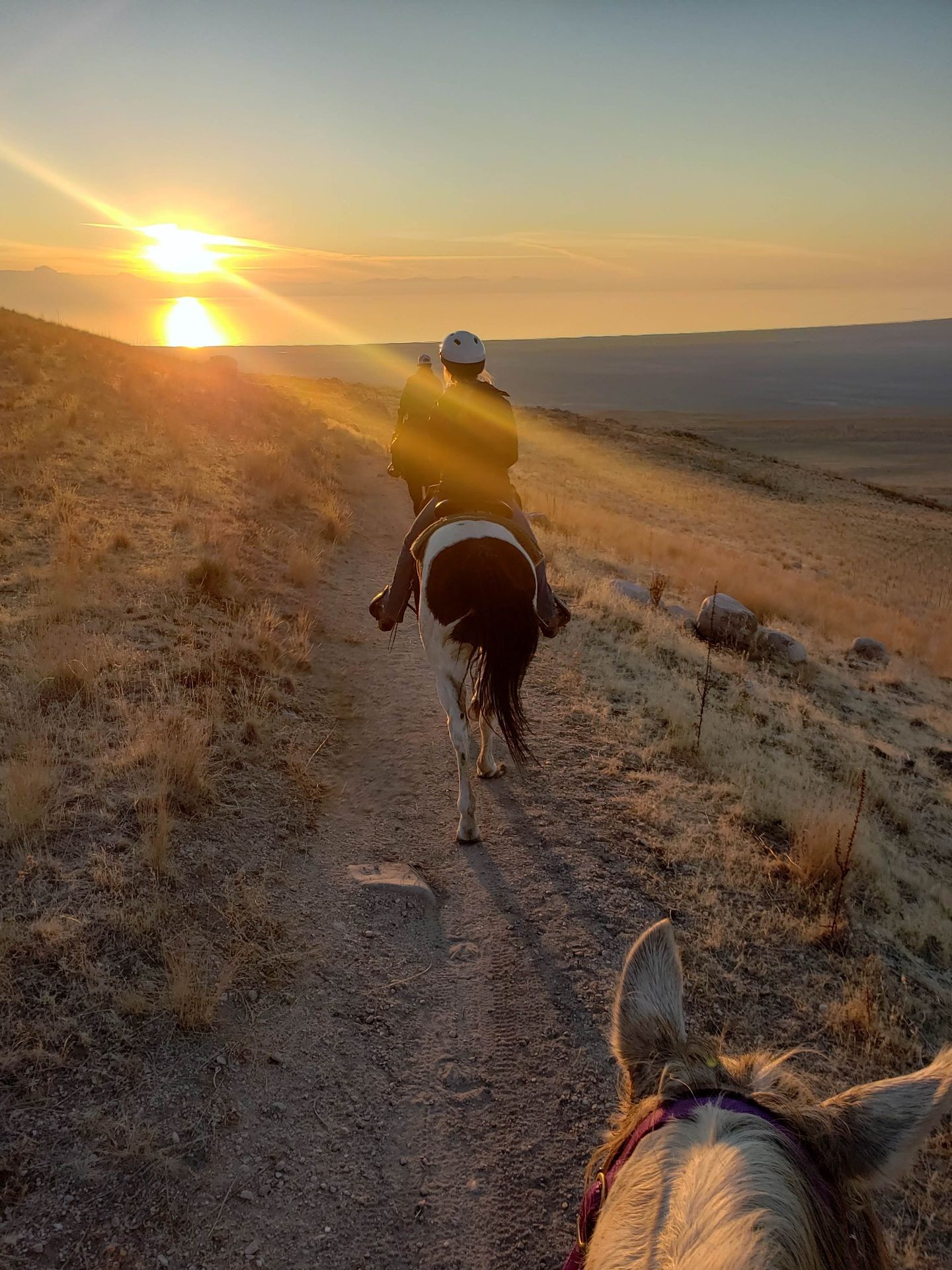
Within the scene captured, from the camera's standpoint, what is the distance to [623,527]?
20.6 m

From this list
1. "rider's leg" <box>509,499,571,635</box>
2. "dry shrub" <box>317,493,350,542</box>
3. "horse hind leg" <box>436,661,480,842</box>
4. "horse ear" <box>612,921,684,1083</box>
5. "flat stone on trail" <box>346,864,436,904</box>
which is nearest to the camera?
"horse ear" <box>612,921,684,1083</box>

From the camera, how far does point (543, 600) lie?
18.8 ft

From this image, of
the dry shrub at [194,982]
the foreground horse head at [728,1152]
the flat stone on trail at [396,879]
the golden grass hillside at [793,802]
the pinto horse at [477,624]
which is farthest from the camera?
the pinto horse at [477,624]

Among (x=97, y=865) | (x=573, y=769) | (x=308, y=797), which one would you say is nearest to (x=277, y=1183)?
(x=97, y=865)

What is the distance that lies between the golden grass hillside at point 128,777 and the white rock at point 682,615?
5596 millimetres

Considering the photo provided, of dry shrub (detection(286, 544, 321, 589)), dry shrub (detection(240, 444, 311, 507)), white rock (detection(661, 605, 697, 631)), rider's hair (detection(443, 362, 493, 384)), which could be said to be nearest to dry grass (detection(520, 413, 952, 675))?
white rock (detection(661, 605, 697, 631))

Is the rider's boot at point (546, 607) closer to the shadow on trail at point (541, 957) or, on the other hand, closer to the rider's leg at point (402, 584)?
the rider's leg at point (402, 584)

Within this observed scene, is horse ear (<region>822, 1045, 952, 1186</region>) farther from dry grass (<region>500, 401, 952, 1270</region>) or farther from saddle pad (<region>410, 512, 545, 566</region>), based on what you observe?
saddle pad (<region>410, 512, 545, 566</region>)

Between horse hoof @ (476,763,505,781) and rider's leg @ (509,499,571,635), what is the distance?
115 centimetres

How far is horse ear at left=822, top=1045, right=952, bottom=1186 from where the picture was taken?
1317mm

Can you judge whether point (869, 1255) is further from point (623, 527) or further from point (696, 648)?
point (623, 527)

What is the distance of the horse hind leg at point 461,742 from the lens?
4.95m

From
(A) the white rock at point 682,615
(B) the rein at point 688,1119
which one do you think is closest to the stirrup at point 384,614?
(B) the rein at point 688,1119

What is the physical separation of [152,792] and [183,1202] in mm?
2273
